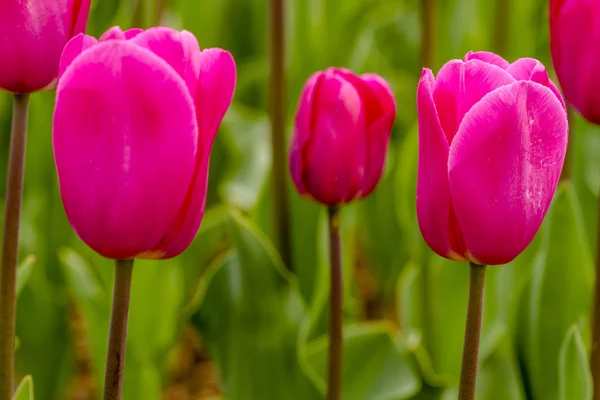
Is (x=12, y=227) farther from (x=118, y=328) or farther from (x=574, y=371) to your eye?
(x=574, y=371)

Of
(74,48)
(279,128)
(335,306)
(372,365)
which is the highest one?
(74,48)

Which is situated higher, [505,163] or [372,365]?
[505,163]

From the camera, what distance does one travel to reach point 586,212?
1318 mm

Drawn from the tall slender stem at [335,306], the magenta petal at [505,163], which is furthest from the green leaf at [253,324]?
the magenta petal at [505,163]

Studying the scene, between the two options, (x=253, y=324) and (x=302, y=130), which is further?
(x=253, y=324)

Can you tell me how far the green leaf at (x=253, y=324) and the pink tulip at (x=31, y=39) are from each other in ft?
1.38

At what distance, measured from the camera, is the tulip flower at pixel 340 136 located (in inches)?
26.1

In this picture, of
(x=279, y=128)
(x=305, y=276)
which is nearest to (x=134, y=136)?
(x=279, y=128)

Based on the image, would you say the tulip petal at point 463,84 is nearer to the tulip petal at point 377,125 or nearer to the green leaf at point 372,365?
the tulip petal at point 377,125

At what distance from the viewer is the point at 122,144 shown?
460 mm

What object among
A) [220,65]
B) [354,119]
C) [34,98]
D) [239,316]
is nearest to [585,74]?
[354,119]

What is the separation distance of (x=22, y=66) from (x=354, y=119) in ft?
0.78

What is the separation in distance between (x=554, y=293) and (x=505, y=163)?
1.49ft

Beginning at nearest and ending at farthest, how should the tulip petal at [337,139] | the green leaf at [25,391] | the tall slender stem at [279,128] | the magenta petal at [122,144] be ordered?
the magenta petal at [122,144] → the green leaf at [25,391] → the tulip petal at [337,139] → the tall slender stem at [279,128]
